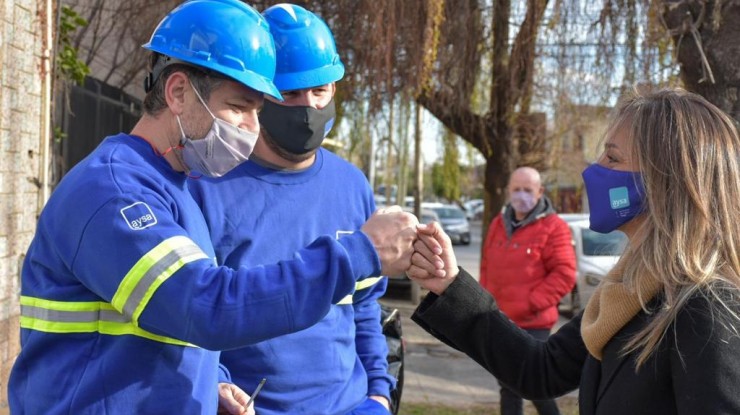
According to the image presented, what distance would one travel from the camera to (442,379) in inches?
334

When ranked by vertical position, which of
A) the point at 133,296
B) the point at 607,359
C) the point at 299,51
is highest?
the point at 299,51

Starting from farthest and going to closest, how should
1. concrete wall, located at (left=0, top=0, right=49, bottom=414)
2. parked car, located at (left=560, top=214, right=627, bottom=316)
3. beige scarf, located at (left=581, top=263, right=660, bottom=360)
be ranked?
1. parked car, located at (left=560, top=214, right=627, bottom=316)
2. concrete wall, located at (left=0, top=0, right=49, bottom=414)
3. beige scarf, located at (left=581, top=263, right=660, bottom=360)

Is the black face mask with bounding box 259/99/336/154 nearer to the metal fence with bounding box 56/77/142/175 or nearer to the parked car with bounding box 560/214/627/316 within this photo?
the metal fence with bounding box 56/77/142/175

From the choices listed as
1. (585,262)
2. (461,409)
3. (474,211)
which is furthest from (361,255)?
(474,211)

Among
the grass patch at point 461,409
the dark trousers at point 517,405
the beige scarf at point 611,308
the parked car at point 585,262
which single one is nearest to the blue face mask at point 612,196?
the beige scarf at point 611,308

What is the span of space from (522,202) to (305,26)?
11.4 ft

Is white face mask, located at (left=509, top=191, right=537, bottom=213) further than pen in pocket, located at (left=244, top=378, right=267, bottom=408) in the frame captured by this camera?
Yes

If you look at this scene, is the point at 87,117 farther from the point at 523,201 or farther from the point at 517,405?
the point at 517,405

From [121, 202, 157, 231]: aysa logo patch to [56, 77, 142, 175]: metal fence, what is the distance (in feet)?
16.3

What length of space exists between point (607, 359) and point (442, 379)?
21.5 ft

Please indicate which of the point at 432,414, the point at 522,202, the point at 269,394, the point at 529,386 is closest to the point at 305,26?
the point at 269,394

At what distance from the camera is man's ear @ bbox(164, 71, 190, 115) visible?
1982 mm

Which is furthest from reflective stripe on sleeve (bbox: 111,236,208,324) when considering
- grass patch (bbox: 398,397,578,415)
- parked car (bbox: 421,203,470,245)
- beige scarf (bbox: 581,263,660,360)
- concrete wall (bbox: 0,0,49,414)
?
parked car (bbox: 421,203,470,245)

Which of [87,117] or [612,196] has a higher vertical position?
[612,196]
